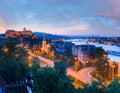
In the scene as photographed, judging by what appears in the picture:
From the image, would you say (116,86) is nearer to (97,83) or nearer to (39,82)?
(97,83)

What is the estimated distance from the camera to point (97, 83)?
55.6ft

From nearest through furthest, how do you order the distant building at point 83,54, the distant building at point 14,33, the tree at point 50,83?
1. the tree at point 50,83
2. the distant building at point 83,54
3. the distant building at point 14,33

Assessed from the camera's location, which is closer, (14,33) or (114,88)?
(114,88)

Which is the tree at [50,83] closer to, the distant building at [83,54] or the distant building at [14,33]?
the distant building at [83,54]

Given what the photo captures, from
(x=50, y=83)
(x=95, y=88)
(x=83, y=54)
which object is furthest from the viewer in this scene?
(x=83, y=54)

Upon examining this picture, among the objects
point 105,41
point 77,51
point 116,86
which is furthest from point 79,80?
point 105,41

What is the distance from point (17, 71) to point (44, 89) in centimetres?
146

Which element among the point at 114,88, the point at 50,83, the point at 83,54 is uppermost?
the point at 50,83

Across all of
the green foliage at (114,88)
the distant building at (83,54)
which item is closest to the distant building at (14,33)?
the distant building at (83,54)

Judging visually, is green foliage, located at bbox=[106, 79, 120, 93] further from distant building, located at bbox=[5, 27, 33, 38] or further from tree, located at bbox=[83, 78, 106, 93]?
distant building, located at bbox=[5, 27, 33, 38]

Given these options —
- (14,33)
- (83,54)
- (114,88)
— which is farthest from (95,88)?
(14,33)

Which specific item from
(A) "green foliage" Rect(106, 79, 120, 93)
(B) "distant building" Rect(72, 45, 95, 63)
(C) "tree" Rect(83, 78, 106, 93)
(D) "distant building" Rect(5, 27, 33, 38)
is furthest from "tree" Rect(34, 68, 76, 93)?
(D) "distant building" Rect(5, 27, 33, 38)

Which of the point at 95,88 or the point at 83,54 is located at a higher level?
the point at 95,88

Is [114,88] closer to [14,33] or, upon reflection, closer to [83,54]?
[83,54]
